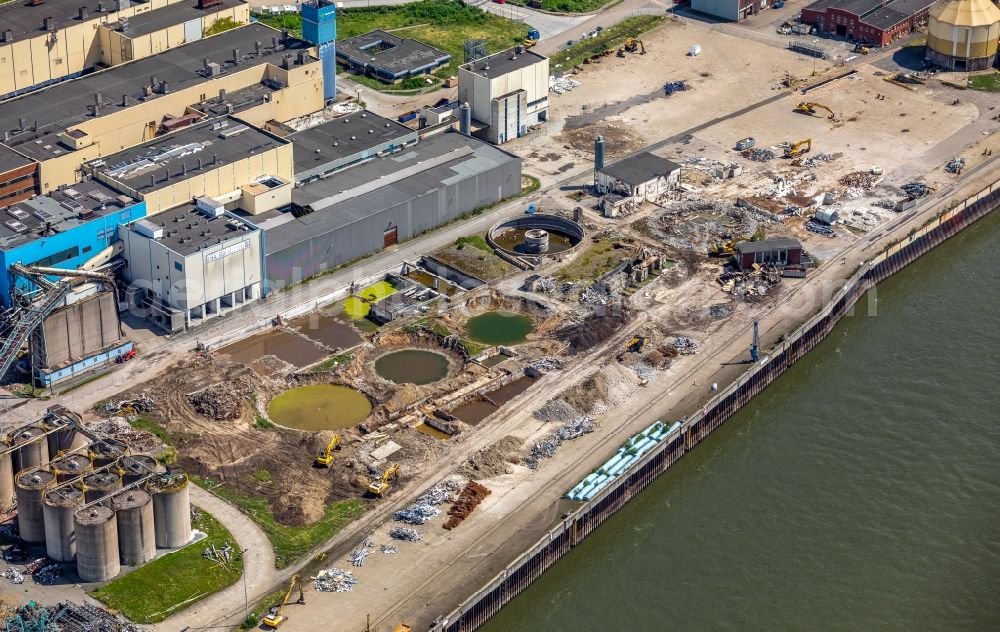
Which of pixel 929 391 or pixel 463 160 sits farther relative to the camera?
pixel 463 160

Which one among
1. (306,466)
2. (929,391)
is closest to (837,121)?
(929,391)

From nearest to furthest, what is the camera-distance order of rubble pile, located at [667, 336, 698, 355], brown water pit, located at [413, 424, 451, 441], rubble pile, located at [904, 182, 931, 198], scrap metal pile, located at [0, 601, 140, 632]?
1. scrap metal pile, located at [0, 601, 140, 632]
2. brown water pit, located at [413, 424, 451, 441]
3. rubble pile, located at [667, 336, 698, 355]
4. rubble pile, located at [904, 182, 931, 198]

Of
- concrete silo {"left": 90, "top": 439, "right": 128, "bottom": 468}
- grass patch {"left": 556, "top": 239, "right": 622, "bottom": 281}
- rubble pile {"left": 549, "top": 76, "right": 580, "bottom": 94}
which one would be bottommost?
concrete silo {"left": 90, "top": 439, "right": 128, "bottom": 468}

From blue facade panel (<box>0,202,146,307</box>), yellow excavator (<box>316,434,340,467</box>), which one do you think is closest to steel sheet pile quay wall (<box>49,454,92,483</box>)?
yellow excavator (<box>316,434,340,467</box>)

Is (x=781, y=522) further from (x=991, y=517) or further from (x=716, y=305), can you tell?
(x=716, y=305)

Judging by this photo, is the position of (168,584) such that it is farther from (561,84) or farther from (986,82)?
(986,82)

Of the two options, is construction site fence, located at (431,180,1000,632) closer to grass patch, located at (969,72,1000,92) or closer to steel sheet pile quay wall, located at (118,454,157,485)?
steel sheet pile quay wall, located at (118,454,157,485)
